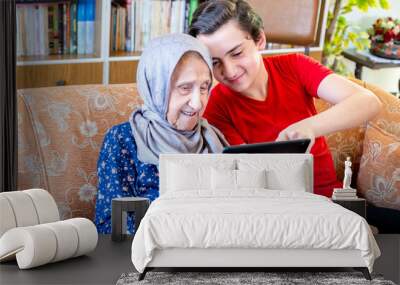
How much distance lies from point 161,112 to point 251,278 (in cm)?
73

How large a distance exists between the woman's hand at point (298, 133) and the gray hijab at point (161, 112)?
205 mm

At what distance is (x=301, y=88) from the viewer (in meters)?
2.89

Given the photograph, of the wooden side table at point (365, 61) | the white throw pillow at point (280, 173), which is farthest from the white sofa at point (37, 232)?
the wooden side table at point (365, 61)

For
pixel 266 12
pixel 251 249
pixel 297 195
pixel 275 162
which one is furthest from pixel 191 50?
pixel 266 12

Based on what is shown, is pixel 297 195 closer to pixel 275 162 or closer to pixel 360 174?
pixel 275 162

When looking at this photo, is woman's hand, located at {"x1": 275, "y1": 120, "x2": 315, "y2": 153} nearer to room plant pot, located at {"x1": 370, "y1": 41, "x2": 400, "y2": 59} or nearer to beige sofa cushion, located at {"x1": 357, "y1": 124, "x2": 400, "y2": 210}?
beige sofa cushion, located at {"x1": 357, "y1": 124, "x2": 400, "y2": 210}

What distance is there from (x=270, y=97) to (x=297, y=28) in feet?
3.41

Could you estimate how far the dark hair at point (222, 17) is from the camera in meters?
2.71

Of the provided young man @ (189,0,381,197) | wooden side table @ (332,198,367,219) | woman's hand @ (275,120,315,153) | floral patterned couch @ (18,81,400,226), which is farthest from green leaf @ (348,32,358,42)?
wooden side table @ (332,198,367,219)

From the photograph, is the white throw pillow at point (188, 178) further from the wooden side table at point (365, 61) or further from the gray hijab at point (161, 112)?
the wooden side table at point (365, 61)

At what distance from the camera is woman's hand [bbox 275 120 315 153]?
2.62 meters

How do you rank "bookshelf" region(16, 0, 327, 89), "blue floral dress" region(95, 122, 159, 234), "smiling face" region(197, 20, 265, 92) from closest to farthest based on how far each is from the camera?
1. "blue floral dress" region(95, 122, 159, 234)
2. "smiling face" region(197, 20, 265, 92)
3. "bookshelf" region(16, 0, 327, 89)

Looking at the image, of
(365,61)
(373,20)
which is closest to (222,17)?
(365,61)

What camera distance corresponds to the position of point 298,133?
2.62m
